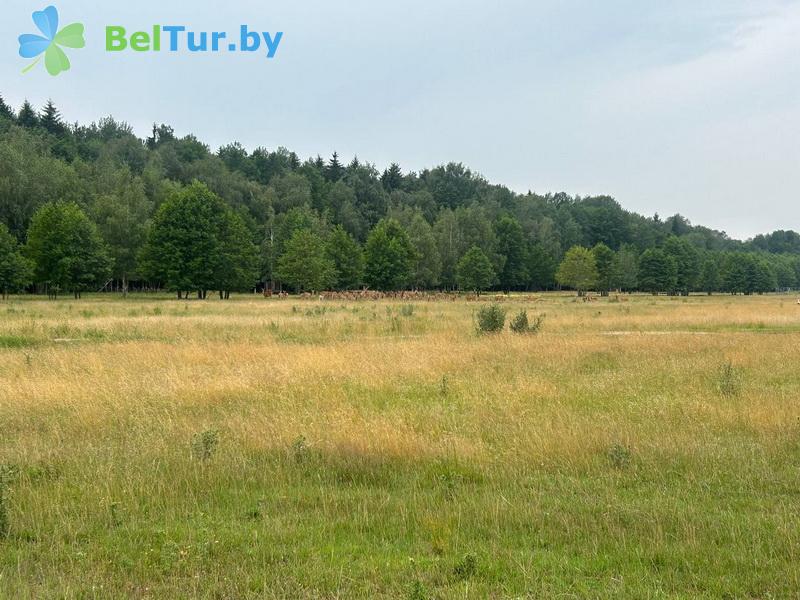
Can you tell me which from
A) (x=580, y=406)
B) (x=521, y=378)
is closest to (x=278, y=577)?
(x=580, y=406)

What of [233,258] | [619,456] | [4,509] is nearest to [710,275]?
[233,258]

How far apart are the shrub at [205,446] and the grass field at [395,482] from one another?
3 centimetres

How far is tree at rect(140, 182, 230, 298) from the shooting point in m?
66.3

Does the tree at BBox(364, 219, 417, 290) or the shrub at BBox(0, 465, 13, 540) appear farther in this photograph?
the tree at BBox(364, 219, 417, 290)

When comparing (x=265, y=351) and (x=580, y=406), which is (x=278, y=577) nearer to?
(x=580, y=406)

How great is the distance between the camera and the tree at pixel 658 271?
378ft

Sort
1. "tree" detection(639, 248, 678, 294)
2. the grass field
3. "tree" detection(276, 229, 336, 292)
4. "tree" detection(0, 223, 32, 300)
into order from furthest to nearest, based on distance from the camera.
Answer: "tree" detection(639, 248, 678, 294) → "tree" detection(276, 229, 336, 292) → "tree" detection(0, 223, 32, 300) → the grass field

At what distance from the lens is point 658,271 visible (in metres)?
116

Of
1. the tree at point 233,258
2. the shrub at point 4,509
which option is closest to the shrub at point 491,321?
the shrub at point 4,509

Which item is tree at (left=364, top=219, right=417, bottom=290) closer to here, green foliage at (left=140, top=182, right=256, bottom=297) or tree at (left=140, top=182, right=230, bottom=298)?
green foliage at (left=140, top=182, right=256, bottom=297)

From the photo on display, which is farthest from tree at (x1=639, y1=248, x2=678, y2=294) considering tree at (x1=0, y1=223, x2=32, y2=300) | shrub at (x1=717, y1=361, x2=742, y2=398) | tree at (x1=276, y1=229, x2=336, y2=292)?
shrub at (x1=717, y1=361, x2=742, y2=398)

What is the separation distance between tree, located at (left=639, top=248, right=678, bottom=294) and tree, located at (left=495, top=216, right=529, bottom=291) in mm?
22445

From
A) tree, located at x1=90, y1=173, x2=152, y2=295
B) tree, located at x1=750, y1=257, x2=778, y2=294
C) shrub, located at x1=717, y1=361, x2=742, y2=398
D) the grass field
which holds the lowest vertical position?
the grass field

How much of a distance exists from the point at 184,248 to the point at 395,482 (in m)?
64.8
